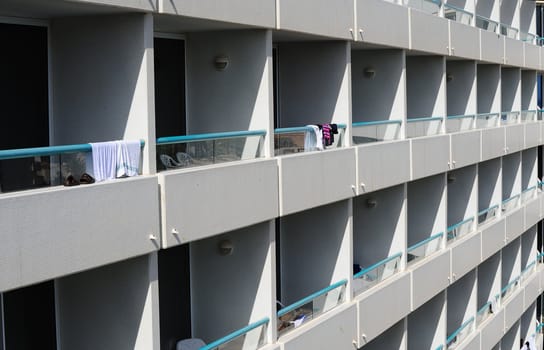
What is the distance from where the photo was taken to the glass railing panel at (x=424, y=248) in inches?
699

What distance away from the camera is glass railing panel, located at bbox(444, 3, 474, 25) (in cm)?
2000

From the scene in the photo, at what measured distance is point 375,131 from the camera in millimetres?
15773

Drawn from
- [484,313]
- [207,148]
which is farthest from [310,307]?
[484,313]

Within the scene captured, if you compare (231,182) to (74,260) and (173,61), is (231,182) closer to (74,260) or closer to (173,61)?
(173,61)

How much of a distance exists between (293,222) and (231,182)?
454 cm

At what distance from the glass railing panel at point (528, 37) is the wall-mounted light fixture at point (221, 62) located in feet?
62.4

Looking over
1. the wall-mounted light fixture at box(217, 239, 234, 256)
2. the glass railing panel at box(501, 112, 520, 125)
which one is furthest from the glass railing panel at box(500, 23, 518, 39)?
the wall-mounted light fixture at box(217, 239, 234, 256)

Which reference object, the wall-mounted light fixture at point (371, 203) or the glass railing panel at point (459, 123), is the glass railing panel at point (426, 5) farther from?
the wall-mounted light fixture at point (371, 203)

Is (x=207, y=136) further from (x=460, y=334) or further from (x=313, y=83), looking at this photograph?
(x=460, y=334)

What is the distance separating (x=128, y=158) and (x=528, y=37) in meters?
24.1

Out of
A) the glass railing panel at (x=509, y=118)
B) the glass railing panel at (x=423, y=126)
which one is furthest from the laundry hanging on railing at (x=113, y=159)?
the glass railing panel at (x=509, y=118)

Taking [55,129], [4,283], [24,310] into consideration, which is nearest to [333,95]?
[55,129]

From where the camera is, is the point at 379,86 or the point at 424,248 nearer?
the point at 379,86

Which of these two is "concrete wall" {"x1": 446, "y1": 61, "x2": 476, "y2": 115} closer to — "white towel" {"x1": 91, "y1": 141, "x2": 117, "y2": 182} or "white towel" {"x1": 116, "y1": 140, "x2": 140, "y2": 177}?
"white towel" {"x1": 116, "y1": 140, "x2": 140, "y2": 177}
